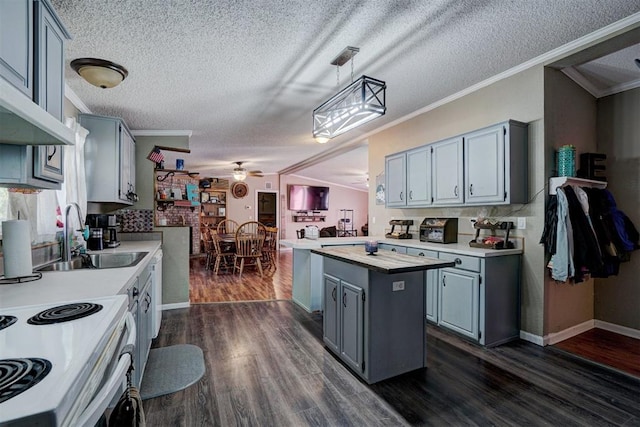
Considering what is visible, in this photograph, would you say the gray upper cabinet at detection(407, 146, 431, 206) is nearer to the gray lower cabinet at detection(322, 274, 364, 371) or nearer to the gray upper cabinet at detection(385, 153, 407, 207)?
the gray upper cabinet at detection(385, 153, 407, 207)

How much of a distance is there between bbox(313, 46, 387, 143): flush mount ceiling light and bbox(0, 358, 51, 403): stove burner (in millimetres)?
2075

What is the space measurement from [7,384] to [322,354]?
2284 millimetres

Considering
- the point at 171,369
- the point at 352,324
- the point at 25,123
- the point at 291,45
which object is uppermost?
the point at 291,45

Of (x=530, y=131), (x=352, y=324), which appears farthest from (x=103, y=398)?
(x=530, y=131)

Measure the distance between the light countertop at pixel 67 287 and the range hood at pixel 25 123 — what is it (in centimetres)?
→ 65

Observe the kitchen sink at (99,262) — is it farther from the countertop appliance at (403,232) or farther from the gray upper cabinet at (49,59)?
the countertop appliance at (403,232)

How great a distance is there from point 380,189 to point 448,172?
1.60 meters

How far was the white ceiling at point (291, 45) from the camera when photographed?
197cm

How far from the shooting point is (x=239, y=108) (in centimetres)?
367

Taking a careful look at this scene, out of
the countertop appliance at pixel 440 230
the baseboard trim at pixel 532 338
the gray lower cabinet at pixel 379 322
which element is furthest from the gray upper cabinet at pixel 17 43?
the baseboard trim at pixel 532 338

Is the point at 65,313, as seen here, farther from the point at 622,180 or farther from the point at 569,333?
the point at 622,180

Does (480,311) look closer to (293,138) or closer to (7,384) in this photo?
(7,384)

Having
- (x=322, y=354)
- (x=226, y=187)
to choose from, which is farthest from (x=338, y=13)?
(x=226, y=187)

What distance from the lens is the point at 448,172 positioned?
3.35 m
